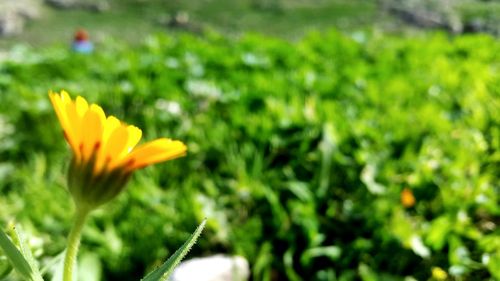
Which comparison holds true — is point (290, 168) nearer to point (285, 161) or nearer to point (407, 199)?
point (285, 161)

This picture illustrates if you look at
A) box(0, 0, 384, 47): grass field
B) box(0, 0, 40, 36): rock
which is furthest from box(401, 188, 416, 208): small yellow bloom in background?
box(0, 0, 40, 36): rock

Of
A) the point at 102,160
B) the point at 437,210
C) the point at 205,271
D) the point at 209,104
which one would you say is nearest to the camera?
the point at 102,160

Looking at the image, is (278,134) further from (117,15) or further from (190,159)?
(117,15)

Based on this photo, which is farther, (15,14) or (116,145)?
(15,14)

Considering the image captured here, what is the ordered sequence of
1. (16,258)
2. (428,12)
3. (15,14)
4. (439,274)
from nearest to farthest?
1. (16,258)
2. (439,274)
3. (15,14)
4. (428,12)

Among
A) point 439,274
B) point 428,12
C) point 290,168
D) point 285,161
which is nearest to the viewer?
point 439,274

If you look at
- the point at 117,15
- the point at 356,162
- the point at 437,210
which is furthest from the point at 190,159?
the point at 117,15

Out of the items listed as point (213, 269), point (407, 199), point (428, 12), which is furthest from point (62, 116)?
point (428, 12)
